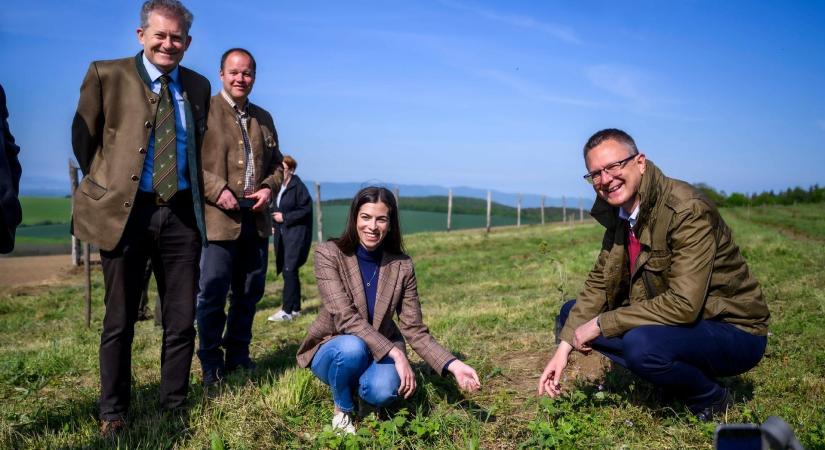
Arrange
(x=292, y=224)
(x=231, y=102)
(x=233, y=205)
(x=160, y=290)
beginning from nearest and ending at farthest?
(x=160, y=290) < (x=233, y=205) < (x=231, y=102) < (x=292, y=224)

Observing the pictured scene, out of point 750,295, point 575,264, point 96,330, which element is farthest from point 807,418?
point 575,264

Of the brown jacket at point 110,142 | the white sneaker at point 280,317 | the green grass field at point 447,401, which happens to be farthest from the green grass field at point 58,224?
the brown jacket at point 110,142

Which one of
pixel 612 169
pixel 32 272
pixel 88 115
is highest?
pixel 88 115

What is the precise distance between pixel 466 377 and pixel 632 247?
3.95 ft

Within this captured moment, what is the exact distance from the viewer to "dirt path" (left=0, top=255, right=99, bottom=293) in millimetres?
Answer: 13624

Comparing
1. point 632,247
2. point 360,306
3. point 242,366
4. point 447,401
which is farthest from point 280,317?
point 632,247

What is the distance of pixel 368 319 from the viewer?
3.51 meters

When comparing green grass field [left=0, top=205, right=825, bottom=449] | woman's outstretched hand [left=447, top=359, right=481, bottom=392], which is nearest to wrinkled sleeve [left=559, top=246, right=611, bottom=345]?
green grass field [left=0, top=205, right=825, bottom=449]

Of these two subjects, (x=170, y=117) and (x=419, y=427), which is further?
(x=170, y=117)

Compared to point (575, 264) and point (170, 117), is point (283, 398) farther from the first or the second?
point (575, 264)

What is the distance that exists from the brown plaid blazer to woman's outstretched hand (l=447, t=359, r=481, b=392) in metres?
0.13

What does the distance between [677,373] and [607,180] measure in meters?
1.01

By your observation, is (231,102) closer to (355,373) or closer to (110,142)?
(110,142)

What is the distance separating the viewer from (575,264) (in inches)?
472
